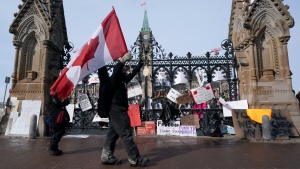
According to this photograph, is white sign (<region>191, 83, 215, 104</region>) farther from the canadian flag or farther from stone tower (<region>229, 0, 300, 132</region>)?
the canadian flag

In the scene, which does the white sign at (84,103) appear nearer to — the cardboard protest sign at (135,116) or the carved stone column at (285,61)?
the cardboard protest sign at (135,116)

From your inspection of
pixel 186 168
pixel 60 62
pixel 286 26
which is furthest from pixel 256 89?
pixel 60 62

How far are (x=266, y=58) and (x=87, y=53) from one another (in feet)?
29.3

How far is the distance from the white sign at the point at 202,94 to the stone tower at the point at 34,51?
22.3 ft

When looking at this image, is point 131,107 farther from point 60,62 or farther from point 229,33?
point 229,33

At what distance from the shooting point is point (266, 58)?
10.9 meters

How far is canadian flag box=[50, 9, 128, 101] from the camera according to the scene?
5336 millimetres

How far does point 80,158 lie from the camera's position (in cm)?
545

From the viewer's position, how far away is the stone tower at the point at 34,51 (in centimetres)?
1041

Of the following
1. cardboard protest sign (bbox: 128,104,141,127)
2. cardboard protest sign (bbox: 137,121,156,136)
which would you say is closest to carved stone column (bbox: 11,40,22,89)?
cardboard protest sign (bbox: 128,104,141,127)

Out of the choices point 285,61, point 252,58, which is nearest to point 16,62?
point 252,58

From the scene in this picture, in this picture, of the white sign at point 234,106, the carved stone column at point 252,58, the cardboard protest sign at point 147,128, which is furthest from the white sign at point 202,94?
the cardboard protest sign at point 147,128

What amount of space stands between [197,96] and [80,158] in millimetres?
6946

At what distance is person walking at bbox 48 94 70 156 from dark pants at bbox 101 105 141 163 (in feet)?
5.94
